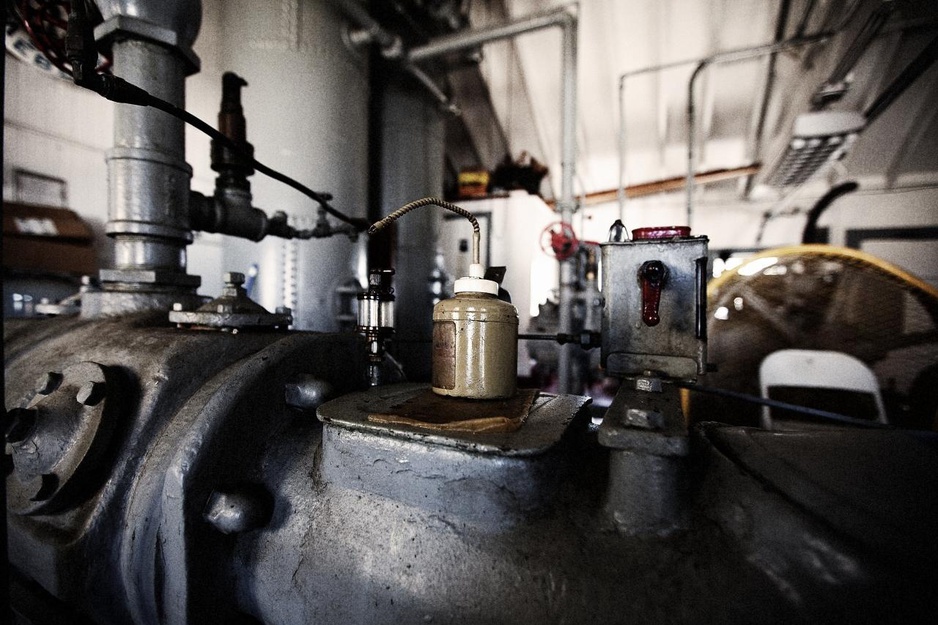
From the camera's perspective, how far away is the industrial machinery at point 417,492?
50 centimetres

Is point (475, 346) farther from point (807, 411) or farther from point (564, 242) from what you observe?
point (564, 242)

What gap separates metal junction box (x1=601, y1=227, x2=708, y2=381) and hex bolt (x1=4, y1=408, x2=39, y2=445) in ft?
4.05

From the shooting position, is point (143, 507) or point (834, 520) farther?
point (143, 507)

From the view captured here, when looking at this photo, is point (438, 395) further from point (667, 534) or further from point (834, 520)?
point (834, 520)

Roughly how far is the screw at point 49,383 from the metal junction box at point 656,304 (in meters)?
1.22

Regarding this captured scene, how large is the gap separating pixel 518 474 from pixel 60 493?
0.84 m

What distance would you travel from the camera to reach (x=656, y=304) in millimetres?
1009

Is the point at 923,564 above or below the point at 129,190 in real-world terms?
below

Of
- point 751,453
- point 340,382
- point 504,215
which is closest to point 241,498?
point 340,382

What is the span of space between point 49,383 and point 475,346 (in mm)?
859

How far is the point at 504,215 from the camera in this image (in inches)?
151

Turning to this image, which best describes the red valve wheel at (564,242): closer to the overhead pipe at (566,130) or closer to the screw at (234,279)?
the overhead pipe at (566,130)

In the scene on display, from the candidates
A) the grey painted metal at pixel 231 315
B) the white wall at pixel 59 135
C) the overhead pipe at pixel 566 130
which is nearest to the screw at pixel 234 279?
the grey painted metal at pixel 231 315

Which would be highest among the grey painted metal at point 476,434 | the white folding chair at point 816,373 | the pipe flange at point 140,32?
the pipe flange at point 140,32
